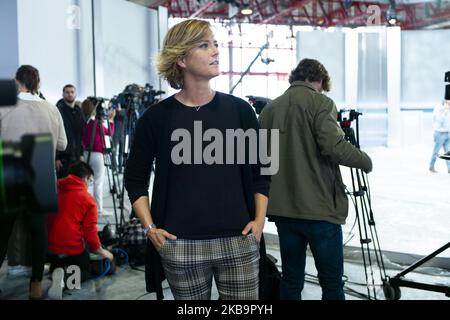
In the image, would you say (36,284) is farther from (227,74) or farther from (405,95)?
(227,74)

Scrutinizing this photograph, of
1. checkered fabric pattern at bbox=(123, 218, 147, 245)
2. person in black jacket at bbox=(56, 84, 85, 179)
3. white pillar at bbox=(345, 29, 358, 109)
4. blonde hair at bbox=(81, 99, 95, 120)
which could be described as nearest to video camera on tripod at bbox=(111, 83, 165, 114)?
blonde hair at bbox=(81, 99, 95, 120)

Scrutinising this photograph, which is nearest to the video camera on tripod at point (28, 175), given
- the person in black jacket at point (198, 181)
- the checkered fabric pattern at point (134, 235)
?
the person in black jacket at point (198, 181)

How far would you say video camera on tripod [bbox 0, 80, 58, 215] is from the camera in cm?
52

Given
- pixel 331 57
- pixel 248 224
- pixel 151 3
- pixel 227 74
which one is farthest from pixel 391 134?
pixel 248 224

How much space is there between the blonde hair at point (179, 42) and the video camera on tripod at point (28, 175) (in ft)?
2.59

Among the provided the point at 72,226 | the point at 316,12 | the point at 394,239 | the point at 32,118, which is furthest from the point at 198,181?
the point at 316,12

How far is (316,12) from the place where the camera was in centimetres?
1470

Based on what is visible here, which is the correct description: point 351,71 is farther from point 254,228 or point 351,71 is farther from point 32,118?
point 254,228

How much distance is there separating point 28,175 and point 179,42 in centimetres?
83

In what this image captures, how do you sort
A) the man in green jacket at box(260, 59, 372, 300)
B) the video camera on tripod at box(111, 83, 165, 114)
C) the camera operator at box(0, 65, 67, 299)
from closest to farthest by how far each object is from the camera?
the man in green jacket at box(260, 59, 372, 300) → the camera operator at box(0, 65, 67, 299) → the video camera on tripod at box(111, 83, 165, 114)

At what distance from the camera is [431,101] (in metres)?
8.49

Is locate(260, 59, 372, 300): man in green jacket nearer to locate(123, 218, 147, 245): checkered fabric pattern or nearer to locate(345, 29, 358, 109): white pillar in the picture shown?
locate(123, 218, 147, 245): checkered fabric pattern

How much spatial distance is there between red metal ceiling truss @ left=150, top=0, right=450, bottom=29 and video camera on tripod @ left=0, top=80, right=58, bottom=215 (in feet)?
34.6

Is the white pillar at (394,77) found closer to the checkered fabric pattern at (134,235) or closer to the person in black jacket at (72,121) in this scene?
the person in black jacket at (72,121)
